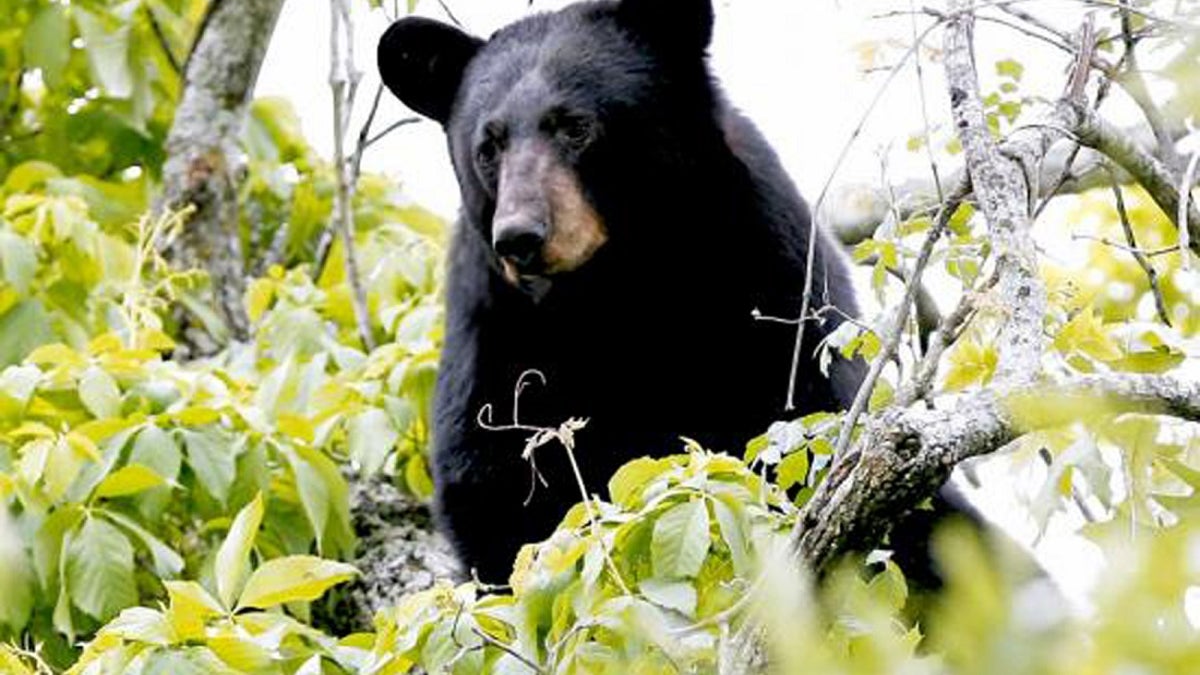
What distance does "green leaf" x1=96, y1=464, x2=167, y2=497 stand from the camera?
4.00 metres

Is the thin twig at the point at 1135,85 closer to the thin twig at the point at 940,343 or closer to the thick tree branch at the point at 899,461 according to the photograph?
the thin twig at the point at 940,343

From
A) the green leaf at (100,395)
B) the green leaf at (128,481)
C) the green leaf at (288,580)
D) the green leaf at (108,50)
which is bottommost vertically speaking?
the green leaf at (128,481)

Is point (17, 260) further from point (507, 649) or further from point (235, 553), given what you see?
point (507, 649)

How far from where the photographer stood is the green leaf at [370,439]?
4.67 meters

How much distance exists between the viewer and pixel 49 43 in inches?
241

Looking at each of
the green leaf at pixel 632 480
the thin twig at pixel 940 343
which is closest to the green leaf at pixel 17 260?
the green leaf at pixel 632 480

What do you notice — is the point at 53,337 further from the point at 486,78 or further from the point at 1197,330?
the point at 1197,330

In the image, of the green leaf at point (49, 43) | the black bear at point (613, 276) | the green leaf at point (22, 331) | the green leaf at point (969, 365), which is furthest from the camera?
the green leaf at point (49, 43)

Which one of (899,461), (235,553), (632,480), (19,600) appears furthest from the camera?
(19,600)

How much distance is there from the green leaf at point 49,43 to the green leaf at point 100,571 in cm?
256

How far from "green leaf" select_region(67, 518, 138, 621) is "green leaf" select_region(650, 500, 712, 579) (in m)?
1.95

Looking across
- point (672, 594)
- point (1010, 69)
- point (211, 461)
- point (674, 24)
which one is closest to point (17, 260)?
point (211, 461)

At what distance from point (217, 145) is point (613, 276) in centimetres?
179

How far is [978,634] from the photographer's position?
75cm
